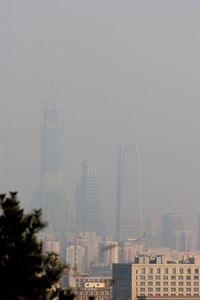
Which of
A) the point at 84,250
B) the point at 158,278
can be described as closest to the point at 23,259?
the point at 158,278

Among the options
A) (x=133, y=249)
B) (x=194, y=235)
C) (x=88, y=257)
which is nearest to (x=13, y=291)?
(x=88, y=257)

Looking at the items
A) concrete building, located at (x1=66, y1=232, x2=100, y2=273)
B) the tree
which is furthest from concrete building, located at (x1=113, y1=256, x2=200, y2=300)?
the tree

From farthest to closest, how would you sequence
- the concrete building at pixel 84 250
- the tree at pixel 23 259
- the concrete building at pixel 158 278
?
1. the concrete building at pixel 84 250
2. the concrete building at pixel 158 278
3. the tree at pixel 23 259

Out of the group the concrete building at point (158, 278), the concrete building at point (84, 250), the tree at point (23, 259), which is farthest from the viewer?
the concrete building at point (84, 250)

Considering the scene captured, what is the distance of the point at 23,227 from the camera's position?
15000mm

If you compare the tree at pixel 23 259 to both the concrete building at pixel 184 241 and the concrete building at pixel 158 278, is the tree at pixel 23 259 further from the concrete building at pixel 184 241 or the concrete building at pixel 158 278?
the concrete building at pixel 184 241

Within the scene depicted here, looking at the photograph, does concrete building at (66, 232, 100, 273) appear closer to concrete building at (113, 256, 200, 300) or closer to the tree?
concrete building at (113, 256, 200, 300)

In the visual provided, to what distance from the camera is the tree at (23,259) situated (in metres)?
14.4

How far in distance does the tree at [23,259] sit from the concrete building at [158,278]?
5223 cm

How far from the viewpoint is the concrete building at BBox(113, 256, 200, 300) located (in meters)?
68.2

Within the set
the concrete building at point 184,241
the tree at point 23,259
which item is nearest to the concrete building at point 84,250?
the concrete building at point 184,241

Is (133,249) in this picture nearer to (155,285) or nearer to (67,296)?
(155,285)

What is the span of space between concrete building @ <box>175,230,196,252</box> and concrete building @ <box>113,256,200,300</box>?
1488 inches

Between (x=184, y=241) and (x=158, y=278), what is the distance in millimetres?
46771
